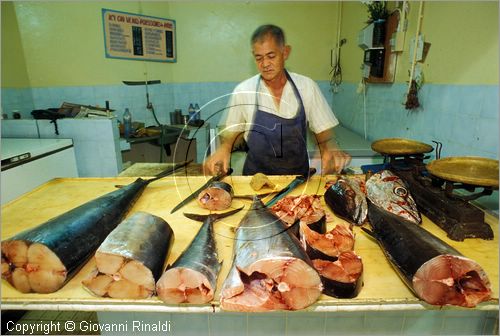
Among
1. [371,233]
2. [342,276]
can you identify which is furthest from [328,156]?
[342,276]

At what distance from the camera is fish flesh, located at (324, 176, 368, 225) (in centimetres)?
159

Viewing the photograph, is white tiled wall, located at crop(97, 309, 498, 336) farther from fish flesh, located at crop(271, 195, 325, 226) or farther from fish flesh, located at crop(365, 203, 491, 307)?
fish flesh, located at crop(365, 203, 491, 307)

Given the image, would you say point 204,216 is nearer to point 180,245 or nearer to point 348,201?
point 180,245

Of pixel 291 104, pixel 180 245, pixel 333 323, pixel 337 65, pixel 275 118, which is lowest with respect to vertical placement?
pixel 333 323

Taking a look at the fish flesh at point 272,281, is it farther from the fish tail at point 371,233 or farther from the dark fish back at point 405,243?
the fish tail at point 371,233

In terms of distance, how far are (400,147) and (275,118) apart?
99 cm

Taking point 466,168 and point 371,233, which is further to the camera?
point 466,168

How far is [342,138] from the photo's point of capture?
4078mm

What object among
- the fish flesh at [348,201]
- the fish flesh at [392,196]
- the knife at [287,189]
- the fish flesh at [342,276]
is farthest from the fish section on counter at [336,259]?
the knife at [287,189]

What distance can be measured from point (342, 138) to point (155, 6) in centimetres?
419

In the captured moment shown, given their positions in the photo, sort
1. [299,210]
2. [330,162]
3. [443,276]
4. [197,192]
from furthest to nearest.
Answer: [330,162], [197,192], [299,210], [443,276]

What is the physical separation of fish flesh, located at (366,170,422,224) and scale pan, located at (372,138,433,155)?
0.30 m

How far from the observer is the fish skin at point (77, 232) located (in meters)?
1.14

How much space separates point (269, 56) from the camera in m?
1.84
